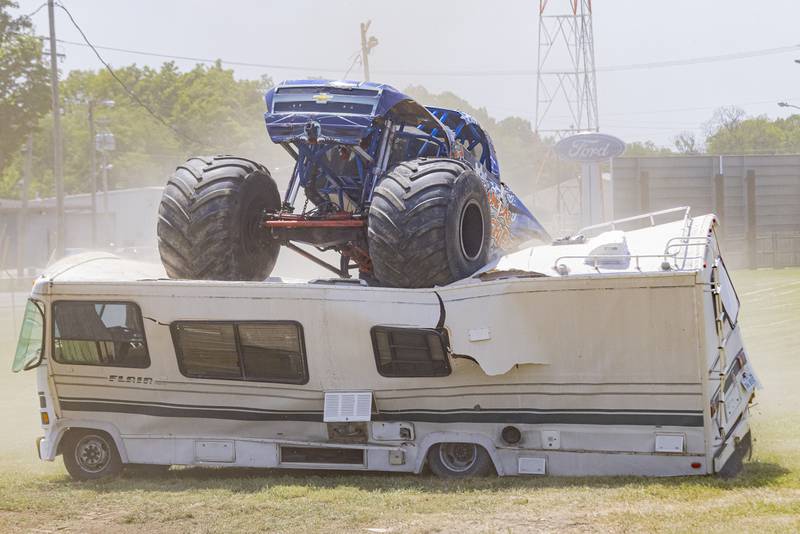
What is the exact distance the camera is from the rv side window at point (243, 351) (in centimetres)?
1112

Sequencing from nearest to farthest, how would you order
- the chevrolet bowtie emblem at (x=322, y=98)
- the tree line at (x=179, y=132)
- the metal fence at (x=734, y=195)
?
the chevrolet bowtie emblem at (x=322, y=98)
the metal fence at (x=734, y=195)
the tree line at (x=179, y=132)

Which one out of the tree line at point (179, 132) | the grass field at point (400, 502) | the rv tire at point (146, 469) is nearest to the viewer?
the grass field at point (400, 502)

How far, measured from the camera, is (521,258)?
11648 mm

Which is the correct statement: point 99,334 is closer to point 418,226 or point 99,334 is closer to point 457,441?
point 418,226

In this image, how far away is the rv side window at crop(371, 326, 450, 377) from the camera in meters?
10.7

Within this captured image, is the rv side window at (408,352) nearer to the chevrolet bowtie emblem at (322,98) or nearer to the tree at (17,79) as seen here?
the chevrolet bowtie emblem at (322,98)

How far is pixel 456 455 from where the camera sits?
11.1 metres

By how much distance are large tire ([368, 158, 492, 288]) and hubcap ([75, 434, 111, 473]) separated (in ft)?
11.1

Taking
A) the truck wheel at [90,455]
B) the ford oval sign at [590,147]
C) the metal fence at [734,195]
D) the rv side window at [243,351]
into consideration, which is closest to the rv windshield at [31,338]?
the truck wheel at [90,455]

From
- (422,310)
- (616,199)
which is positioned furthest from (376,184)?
(616,199)

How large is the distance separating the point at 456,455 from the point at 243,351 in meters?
2.29

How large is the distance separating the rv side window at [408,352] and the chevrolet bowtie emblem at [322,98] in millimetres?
2693

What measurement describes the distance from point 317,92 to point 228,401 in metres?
3.34

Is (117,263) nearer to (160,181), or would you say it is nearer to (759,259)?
(759,259)
